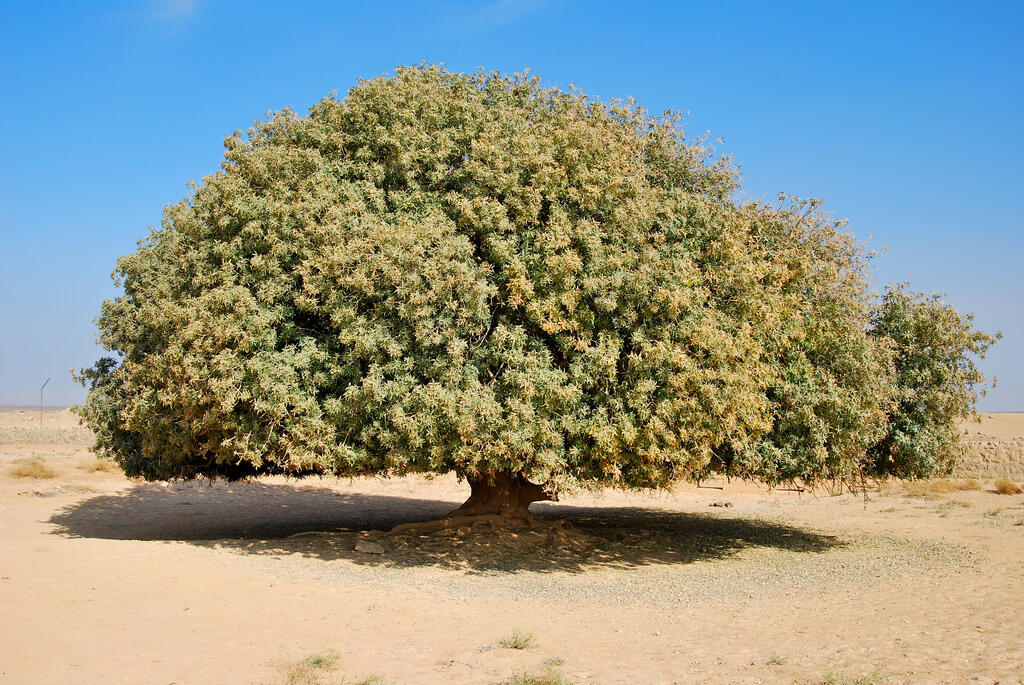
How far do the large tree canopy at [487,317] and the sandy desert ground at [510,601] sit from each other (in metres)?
2.24

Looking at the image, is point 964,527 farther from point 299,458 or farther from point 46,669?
point 46,669

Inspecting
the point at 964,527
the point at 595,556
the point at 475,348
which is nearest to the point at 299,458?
the point at 475,348

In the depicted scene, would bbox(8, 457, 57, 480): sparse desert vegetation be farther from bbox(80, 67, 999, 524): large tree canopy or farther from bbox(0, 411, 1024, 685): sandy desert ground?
bbox(80, 67, 999, 524): large tree canopy

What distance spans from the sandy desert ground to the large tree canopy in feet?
7.35

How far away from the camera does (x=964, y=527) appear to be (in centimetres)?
2216

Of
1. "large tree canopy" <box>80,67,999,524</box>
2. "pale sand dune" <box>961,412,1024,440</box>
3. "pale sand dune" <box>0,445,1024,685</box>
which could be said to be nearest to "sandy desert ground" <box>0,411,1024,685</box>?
"pale sand dune" <box>0,445,1024,685</box>

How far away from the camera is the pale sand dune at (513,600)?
8.46 m

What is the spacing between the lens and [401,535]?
1797cm

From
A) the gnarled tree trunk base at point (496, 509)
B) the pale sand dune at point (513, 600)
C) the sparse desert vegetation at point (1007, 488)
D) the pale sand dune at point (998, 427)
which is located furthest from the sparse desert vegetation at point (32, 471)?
the pale sand dune at point (998, 427)

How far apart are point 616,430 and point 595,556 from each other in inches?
211

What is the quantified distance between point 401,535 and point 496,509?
8.31 feet

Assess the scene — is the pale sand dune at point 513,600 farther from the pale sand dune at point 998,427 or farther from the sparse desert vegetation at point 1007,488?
the pale sand dune at point 998,427

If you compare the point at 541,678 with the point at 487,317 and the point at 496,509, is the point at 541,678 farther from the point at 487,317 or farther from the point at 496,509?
the point at 496,509

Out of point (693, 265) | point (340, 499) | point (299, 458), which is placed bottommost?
point (340, 499)
